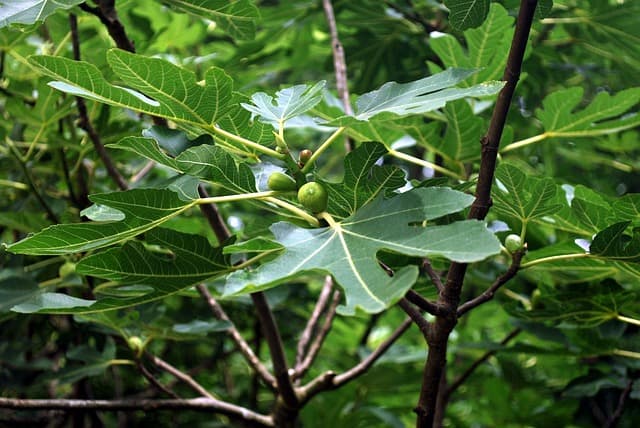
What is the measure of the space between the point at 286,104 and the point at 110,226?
25cm

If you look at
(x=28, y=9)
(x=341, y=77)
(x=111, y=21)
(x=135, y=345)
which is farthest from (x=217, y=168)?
(x=341, y=77)

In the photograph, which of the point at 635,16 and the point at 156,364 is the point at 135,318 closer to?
the point at 156,364

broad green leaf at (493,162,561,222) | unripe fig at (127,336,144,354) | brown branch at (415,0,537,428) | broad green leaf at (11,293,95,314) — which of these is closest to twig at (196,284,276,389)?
unripe fig at (127,336,144,354)

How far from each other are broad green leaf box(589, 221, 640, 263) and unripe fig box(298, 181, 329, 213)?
0.34m

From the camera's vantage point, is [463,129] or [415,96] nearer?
[415,96]

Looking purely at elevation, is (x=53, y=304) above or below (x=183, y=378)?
above

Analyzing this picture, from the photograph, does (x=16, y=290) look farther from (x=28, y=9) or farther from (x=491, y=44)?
(x=491, y=44)

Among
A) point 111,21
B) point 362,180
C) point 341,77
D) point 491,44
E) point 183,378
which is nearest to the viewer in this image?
point 362,180

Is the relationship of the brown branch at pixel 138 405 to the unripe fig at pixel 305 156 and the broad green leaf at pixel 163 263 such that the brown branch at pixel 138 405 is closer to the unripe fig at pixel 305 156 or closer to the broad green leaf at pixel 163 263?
the broad green leaf at pixel 163 263

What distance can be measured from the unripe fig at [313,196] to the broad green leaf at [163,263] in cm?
15

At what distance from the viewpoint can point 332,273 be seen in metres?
0.68

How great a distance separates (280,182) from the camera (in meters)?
0.79

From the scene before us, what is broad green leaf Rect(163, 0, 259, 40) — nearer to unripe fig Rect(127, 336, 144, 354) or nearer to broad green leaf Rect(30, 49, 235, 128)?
broad green leaf Rect(30, 49, 235, 128)

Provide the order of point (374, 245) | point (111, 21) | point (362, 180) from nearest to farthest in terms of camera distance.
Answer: point (374, 245) < point (362, 180) < point (111, 21)
